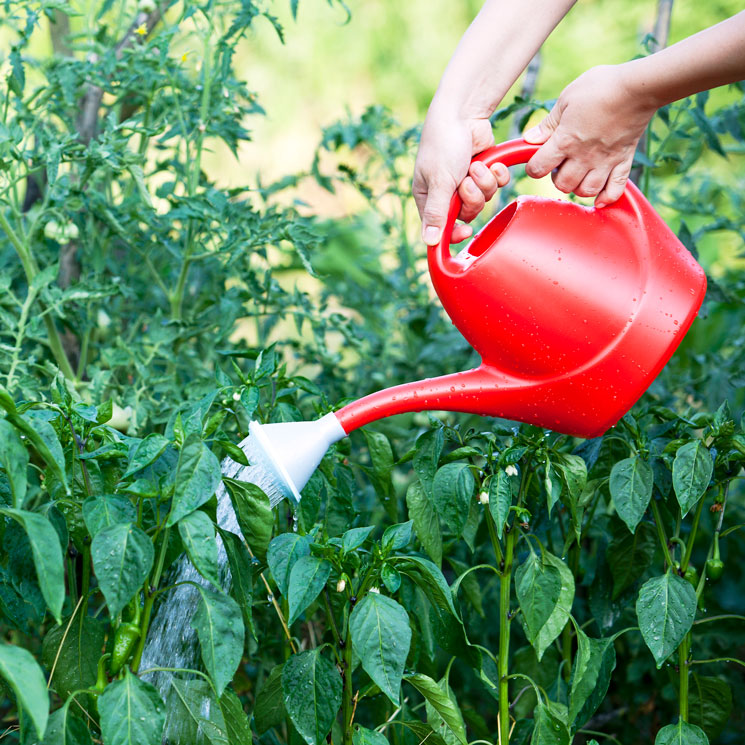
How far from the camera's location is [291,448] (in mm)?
803

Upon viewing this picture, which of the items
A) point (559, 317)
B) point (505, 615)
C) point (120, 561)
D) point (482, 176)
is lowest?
point (505, 615)

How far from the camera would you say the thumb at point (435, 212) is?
86 centimetres

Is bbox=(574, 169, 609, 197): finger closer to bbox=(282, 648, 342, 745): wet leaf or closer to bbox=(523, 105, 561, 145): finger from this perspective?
bbox=(523, 105, 561, 145): finger

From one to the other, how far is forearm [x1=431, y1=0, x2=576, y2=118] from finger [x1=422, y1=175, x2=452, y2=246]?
0.26 ft

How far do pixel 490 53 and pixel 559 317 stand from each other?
29cm

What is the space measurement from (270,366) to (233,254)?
412mm

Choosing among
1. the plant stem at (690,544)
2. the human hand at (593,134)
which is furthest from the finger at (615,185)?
the plant stem at (690,544)

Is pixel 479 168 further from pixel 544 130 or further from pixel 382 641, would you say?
pixel 382 641

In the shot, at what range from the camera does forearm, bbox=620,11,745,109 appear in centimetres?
74

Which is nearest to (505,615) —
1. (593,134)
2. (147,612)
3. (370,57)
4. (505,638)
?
(505,638)

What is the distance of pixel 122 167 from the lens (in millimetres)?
1120

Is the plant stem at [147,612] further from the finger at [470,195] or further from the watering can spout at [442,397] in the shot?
the finger at [470,195]

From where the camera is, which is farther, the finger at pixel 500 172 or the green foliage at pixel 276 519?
the finger at pixel 500 172

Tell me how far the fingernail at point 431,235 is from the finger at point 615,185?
168mm
